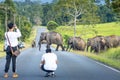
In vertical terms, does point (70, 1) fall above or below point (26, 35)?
above

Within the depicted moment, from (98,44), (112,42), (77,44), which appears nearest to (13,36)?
(98,44)

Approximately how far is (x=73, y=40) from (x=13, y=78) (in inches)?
1916

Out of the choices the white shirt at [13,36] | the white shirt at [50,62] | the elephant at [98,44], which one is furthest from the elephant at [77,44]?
the white shirt at [13,36]

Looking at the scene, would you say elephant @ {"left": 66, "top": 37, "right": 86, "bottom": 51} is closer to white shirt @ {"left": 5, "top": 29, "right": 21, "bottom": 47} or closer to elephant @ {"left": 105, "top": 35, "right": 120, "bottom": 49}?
elephant @ {"left": 105, "top": 35, "right": 120, "bottom": 49}

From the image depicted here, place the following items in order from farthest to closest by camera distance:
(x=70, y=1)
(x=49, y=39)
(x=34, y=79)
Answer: (x=70, y=1) → (x=49, y=39) → (x=34, y=79)

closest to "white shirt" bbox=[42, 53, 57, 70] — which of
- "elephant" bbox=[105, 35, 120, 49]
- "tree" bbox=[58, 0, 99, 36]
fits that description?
"elephant" bbox=[105, 35, 120, 49]

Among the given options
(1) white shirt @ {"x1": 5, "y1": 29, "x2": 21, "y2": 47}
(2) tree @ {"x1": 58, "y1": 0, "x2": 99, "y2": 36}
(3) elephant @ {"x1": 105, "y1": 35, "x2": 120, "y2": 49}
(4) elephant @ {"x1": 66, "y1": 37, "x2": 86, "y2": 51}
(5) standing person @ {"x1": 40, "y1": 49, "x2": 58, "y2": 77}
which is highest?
(2) tree @ {"x1": 58, "y1": 0, "x2": 99, "y2": 36}

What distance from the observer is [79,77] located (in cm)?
2066

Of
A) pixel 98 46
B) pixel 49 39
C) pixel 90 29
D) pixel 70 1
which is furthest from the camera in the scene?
pixel 90 29

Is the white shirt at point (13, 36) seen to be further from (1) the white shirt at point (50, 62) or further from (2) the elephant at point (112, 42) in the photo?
(2) the elephant at point (112, 42)

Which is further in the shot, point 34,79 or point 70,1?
point 70,1

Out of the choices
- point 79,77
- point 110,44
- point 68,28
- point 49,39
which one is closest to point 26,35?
point 68,28

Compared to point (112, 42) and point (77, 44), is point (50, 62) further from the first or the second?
point (77, 44)

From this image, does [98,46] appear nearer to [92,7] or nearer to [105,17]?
[92,7]
